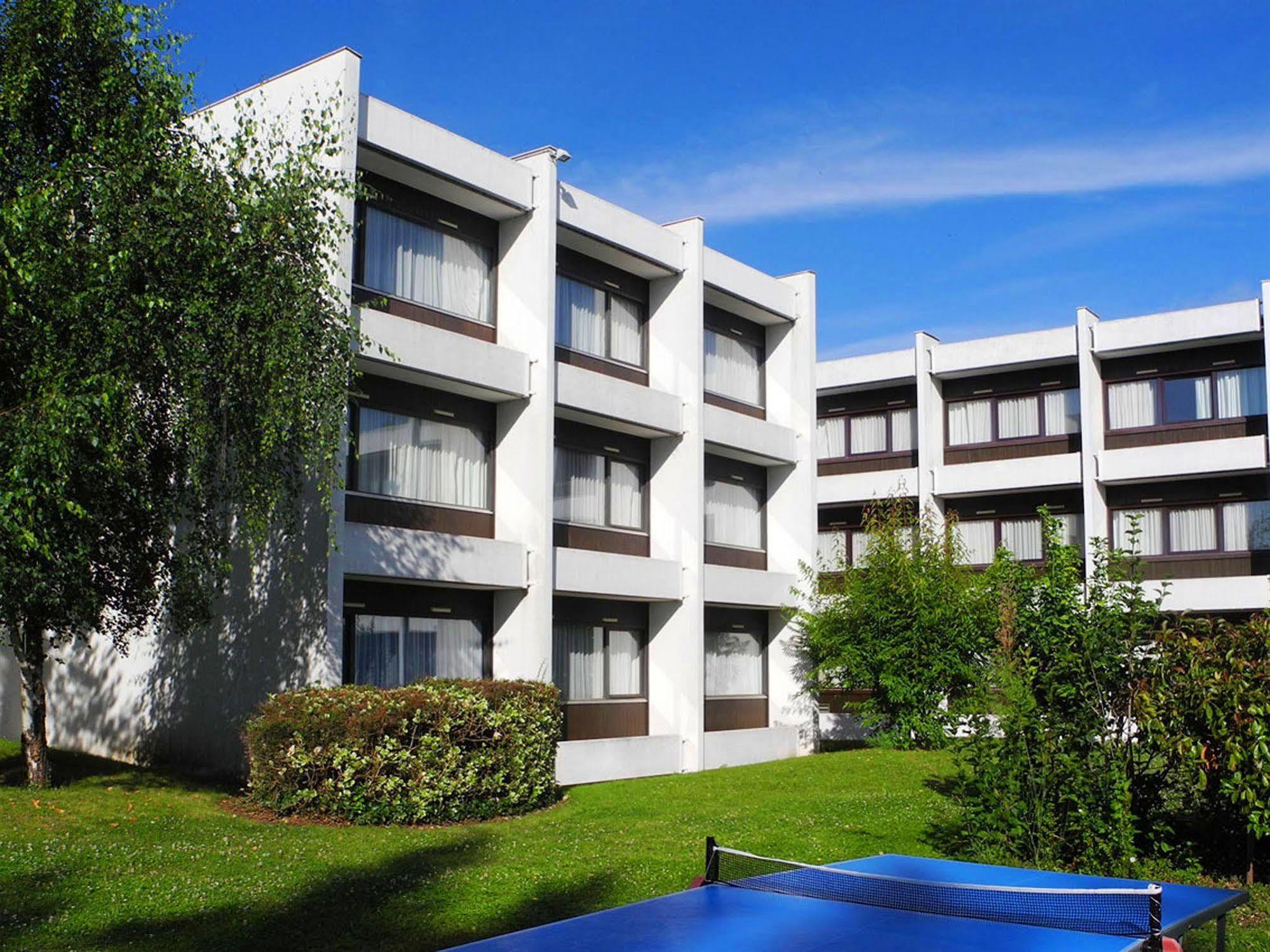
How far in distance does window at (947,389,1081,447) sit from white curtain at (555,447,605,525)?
679 inches

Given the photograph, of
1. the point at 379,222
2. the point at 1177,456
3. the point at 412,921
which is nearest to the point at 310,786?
the point at 412,921

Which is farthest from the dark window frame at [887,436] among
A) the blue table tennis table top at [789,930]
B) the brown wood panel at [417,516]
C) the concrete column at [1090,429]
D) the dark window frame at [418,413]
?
the blue table tennis table top at [789,930]

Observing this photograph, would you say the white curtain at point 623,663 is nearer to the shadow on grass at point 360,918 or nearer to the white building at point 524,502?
the white building at point 524,502

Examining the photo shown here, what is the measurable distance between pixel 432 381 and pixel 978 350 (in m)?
21.9

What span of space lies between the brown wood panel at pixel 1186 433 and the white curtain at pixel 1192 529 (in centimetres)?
195

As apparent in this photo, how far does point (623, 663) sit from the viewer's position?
27.7m

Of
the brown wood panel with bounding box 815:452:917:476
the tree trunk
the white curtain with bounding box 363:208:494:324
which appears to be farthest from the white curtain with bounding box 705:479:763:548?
the tree trunk

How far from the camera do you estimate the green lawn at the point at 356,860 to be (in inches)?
439

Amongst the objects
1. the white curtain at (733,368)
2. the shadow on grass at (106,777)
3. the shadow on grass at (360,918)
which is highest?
the white curtain at (733,368)

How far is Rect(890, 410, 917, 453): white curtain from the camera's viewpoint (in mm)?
41875

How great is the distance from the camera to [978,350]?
3966cm

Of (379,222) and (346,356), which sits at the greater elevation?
(379,222)

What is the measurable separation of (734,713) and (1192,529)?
15.2 metres

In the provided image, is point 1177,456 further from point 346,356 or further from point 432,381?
point 346,356
